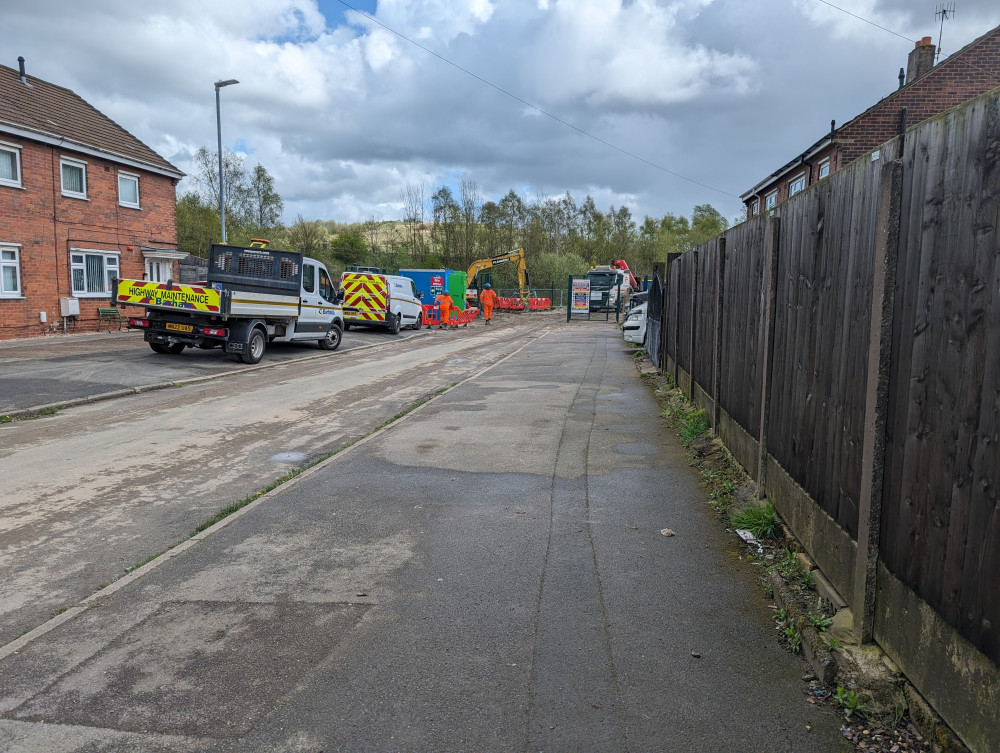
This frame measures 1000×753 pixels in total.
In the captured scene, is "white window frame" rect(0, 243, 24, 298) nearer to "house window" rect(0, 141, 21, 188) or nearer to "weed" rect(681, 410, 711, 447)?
"house window" rect(0, 141, 21, 188)

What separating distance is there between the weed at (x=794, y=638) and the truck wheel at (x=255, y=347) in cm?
1534

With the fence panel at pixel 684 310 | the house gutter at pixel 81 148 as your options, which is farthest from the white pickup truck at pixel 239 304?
the fence panel at pixel 684 310

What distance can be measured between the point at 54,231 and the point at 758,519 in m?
24.0

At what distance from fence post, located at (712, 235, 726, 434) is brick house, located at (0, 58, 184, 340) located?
20.7 meters

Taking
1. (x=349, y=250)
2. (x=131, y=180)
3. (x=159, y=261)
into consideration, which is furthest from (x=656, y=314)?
(x=349, y=250)

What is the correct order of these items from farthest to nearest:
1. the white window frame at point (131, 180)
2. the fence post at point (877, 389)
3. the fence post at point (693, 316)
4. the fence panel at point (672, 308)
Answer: the white window frame at point (131, 180), the fence panel at point (672, 308), the fence post at point (693, 316), the fence post at point (877, 389)

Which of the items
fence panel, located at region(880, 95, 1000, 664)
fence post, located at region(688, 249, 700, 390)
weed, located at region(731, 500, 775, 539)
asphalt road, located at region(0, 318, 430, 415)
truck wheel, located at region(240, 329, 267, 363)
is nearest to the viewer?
fence panel, located at region(880, 95, 1000, 664)

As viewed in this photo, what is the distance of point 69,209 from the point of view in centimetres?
2309

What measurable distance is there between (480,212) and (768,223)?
51680mm

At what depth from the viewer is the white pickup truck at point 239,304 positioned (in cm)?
1642

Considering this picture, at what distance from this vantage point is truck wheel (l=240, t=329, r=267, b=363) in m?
17.1

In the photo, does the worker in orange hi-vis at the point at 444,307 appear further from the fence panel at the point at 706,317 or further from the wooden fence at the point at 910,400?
the wooden fence at the point at 910,400

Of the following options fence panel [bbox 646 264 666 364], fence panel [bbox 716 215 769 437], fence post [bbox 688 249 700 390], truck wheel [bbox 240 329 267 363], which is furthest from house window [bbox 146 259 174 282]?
fence panel [bbox 716 215 769 437]

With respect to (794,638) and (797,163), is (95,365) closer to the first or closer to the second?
(794,638)
